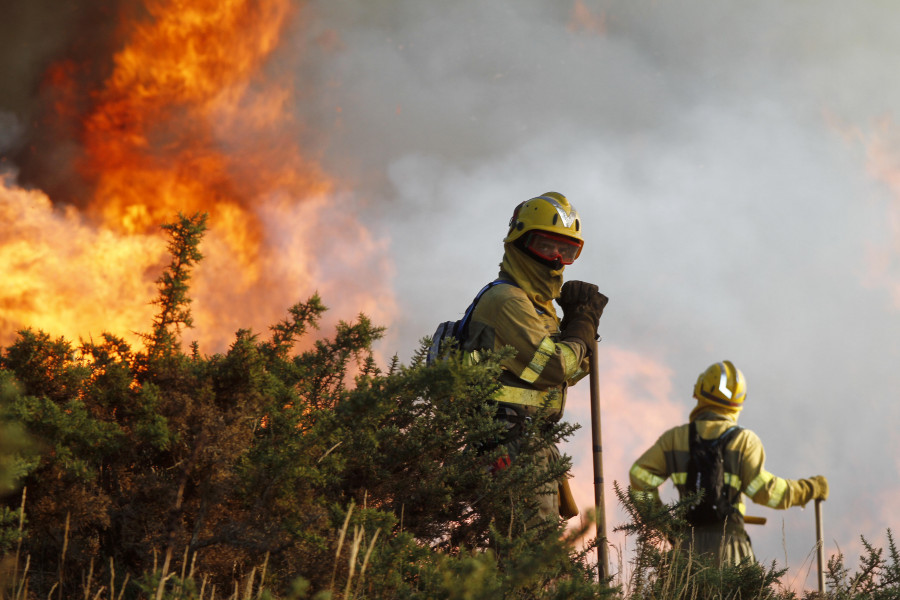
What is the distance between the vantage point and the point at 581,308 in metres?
5.97

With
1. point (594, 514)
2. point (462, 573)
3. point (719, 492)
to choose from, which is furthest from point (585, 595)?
point (719, 492)

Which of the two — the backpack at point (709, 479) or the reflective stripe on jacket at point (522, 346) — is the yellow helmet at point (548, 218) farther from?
the backpack at point (709, 479)

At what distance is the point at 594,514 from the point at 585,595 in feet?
3.47

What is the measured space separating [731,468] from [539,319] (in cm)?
417

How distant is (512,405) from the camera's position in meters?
5.54

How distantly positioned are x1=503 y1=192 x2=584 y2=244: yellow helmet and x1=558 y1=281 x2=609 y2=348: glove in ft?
1.09

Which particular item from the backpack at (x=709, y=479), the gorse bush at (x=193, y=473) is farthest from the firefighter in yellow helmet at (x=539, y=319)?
the backpack at (x=709, y=479)

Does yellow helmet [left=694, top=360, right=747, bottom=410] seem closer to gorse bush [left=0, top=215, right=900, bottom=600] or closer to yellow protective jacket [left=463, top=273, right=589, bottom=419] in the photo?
yellow protective jacket [left=463, top=273, right=589, bottom=419]

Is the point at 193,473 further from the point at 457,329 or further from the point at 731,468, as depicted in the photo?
the point at 731,468

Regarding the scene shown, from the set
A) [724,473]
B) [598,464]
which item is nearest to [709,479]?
[724,473]

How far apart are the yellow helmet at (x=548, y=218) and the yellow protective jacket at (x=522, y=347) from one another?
485mm

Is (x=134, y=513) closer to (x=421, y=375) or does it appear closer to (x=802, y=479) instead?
(x=421, y=375)

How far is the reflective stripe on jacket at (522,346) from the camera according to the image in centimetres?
550

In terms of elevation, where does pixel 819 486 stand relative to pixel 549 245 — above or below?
below
